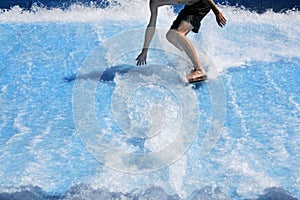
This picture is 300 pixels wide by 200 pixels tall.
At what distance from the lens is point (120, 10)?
6.72 m

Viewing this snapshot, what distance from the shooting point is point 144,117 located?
144 inches

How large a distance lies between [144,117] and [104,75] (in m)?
0.94

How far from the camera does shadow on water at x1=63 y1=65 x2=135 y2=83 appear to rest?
4.36 m

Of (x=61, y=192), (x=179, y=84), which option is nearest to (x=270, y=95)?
(x=179, y=84)

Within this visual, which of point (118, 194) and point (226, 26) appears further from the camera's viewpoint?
point (226, 26)

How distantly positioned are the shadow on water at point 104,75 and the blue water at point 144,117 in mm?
21

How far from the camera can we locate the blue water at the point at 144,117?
114 inches

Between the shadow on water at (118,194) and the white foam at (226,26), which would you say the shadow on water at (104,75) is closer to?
the white foam at (226,26)

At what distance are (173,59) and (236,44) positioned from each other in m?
1.11

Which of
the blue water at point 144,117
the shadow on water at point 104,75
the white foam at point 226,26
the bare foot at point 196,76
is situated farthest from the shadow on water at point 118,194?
the white foam at point 226,26

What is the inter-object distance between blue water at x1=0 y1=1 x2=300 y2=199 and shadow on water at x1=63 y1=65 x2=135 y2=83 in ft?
0.07

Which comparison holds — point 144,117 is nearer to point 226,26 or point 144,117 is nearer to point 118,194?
point 118,194

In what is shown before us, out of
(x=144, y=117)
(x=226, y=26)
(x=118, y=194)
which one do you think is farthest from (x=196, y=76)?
(x=226, y=26)

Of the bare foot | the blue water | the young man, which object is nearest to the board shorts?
the young man
